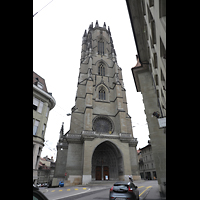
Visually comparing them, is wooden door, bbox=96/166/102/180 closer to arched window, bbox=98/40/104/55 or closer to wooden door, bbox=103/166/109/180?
wooden door, bbox=103/166/109/180

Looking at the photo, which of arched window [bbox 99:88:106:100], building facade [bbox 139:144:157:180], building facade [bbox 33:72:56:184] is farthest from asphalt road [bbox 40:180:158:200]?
building facade [bbox 139:144:157:180]

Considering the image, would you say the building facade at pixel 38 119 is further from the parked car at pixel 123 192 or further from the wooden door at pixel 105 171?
the wooden door at pixel 105 171

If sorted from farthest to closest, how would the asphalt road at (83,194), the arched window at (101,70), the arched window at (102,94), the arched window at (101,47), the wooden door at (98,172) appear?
the arched window at (101,47), the arched window at (101,70), the arched window at (102,94), the wooden door at (98,172), the asphalt road at (83,194)

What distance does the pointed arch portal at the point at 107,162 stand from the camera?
2345 centimetres

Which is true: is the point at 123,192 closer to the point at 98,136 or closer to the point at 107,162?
the point at 98,136

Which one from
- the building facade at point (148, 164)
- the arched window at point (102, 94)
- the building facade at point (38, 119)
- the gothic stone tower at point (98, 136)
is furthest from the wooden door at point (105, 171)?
the building facade at point (148, 164)

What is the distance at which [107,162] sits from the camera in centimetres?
2575

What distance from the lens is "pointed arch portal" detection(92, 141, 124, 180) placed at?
23.5 m
